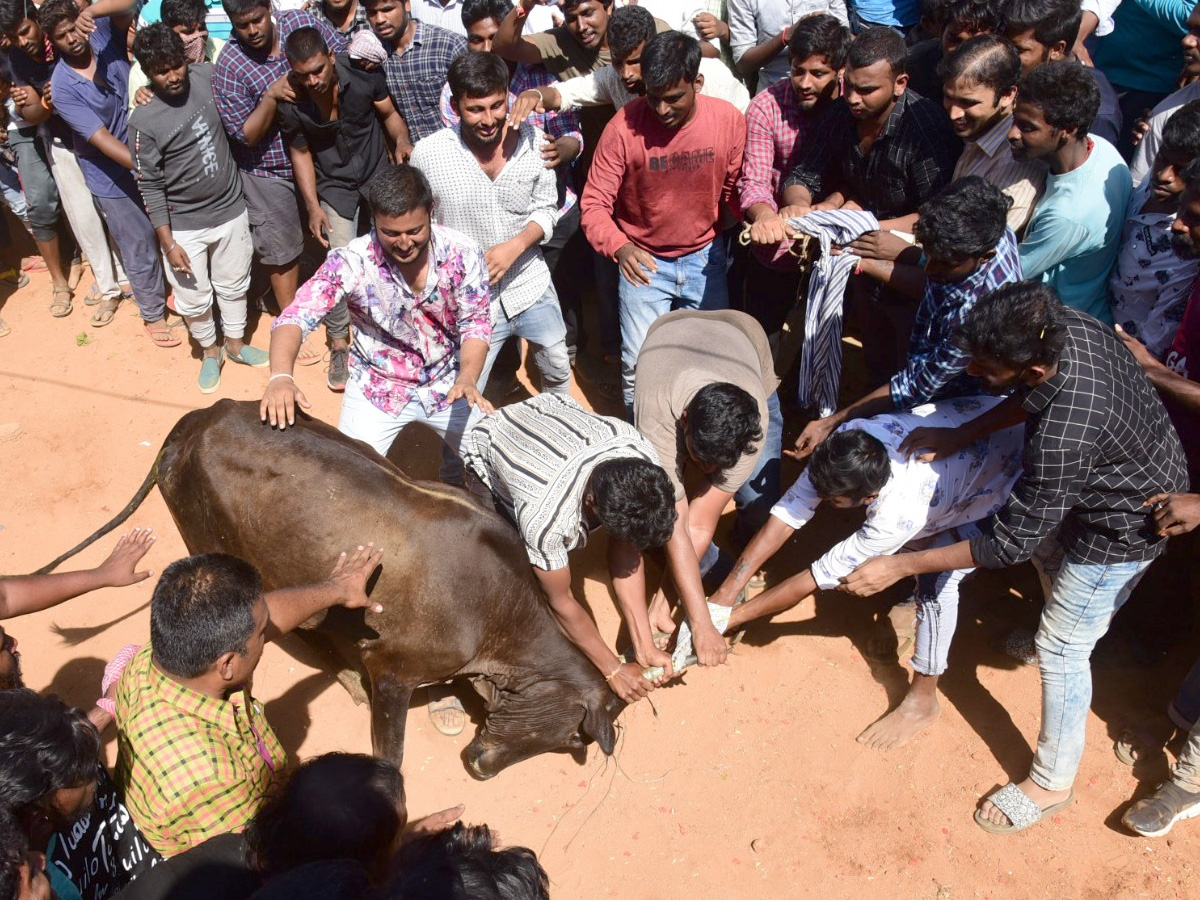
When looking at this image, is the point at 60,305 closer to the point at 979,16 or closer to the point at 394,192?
the point at 394,192

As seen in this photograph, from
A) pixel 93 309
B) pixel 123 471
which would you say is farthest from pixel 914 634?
pixel 93 309

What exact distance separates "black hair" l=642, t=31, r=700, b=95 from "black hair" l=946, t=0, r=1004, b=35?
5.07 feet

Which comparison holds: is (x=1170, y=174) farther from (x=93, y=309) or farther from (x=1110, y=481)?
(x=93, y=309)

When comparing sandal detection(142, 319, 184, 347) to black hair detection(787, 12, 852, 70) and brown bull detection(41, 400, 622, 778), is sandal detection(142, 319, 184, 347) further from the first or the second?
black hair detection(787, 12, 852, 70)

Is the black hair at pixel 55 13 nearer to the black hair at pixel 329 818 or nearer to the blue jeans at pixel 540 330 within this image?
the blue jeans at pixel 540 330

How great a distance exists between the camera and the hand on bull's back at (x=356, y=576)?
3846mm

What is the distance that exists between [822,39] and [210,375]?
4.98 m

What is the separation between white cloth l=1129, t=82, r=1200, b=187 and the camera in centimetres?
482

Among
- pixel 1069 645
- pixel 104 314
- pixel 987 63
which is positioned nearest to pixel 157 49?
pixel 104 314

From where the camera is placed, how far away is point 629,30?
5344 millimetres

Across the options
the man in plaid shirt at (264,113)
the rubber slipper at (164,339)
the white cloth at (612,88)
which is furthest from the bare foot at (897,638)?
the rubber slipper at (164,339)

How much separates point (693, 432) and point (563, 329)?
202 cm

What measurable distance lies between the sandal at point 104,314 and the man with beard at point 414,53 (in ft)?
10.9

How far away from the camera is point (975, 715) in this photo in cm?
482
